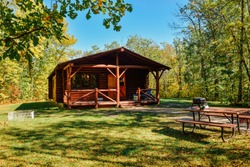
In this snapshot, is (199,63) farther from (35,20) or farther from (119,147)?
(35,20)

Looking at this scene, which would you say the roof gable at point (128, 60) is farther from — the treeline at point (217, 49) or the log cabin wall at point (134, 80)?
the treeline at point (217, 49)

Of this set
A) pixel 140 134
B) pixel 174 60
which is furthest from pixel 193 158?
pixel 174 60

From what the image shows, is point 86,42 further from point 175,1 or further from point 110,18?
point 110,18

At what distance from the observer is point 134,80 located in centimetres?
1983

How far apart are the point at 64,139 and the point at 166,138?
10.5 ft

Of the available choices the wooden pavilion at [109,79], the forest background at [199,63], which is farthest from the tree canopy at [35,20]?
the wooden pavilion at [109,79]

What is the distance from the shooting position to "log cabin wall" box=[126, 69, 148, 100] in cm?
1961

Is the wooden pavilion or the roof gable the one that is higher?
the roof gable

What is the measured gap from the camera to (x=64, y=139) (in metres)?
6.80

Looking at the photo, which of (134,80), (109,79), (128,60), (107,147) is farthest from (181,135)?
(134,80)

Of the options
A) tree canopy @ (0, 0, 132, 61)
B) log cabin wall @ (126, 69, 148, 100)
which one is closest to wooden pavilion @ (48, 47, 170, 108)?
log cabin wall @ (126, 69, 148, 100)

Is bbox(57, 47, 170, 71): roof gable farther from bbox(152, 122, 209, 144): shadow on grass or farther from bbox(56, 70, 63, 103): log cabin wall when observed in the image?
bbox(152, 122, 209, 144): shadow on grass

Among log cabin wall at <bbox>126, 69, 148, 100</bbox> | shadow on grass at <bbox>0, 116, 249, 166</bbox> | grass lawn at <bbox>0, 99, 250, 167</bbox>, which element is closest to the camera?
grass lawn at <bbox>0, 99, 250, 167</bbox>

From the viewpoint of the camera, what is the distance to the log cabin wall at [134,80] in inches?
772
